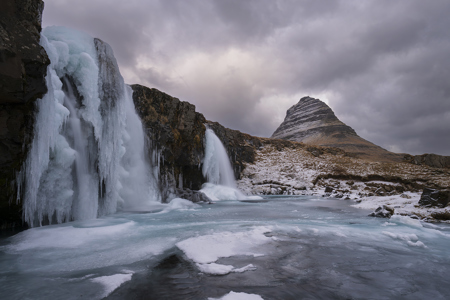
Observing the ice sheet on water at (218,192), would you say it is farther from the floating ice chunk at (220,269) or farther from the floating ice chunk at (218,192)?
the floating ice chunk at (220,269)

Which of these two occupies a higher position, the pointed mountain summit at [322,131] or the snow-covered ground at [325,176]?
the pointed mountain summit at [322,131]

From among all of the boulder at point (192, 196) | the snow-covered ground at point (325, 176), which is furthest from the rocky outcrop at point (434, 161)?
the boulder at point (192, 196)

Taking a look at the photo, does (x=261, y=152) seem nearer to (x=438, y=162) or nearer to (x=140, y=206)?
(x=438, y=162)

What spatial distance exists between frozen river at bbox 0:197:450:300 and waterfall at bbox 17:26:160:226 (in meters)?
1.78

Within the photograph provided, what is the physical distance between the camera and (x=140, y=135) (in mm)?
18094

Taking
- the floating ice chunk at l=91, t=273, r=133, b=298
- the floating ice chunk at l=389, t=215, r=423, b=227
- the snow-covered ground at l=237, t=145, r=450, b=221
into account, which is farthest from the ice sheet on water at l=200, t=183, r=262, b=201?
the floating ice chunk at l=91, t=273, r=133, b=298

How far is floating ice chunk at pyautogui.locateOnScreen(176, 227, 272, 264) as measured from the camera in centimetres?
498

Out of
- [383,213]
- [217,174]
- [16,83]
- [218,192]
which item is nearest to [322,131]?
[217,174]

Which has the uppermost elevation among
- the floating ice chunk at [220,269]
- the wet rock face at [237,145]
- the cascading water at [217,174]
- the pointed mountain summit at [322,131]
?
the pointed mountain summit at [322,131]

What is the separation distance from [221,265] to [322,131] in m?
116

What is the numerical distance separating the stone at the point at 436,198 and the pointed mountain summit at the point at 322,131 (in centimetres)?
6713

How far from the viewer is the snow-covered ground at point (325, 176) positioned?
30859 millimetres

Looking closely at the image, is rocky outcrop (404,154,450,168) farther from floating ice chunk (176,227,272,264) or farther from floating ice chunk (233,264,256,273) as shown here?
floating ice chunk (233,264,256,273)

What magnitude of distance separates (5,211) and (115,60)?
32.1ft
